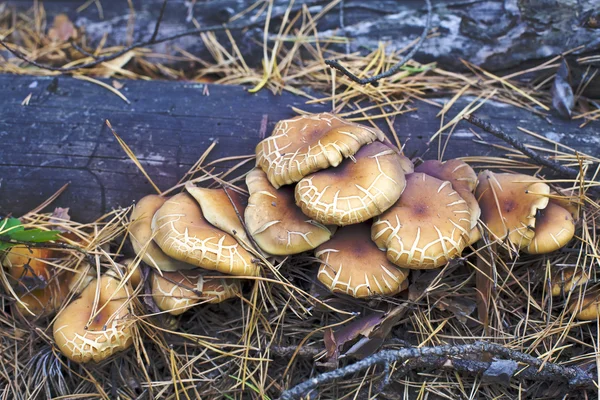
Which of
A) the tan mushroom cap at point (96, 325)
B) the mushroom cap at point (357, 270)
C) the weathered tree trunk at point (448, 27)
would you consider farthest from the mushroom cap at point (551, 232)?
the tan mushroom cap at point (96, 325)

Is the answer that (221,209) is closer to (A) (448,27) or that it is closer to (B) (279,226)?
(B) (279,226)

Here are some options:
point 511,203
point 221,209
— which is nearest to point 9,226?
point 221,209

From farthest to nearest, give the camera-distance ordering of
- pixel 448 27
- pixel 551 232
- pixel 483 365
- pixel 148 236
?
pixel 448 27
pixel 148 236
pixel 551 232
pixel 483 365

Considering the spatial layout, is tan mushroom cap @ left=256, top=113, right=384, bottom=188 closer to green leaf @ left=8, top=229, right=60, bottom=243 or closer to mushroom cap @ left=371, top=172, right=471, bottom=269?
mushroom cap @ left=371, top=172, right=471, bottom=269

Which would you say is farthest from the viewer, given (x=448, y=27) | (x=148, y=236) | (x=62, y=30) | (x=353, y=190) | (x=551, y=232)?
(x=62, y=30)

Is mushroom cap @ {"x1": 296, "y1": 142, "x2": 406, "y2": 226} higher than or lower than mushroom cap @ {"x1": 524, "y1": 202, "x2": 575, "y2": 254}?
higher

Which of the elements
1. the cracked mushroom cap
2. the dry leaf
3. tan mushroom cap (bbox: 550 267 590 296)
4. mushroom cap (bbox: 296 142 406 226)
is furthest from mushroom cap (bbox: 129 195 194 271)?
the dry leaf
